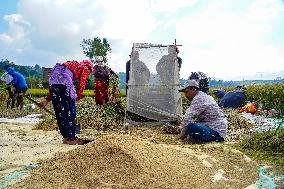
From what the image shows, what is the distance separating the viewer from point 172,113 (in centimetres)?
837

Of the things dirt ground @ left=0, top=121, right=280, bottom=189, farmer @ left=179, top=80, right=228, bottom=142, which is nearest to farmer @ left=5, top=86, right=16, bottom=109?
dirt ground @ left=0, top=121, right=280, bottom=189

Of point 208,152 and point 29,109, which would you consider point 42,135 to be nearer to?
point 208,152

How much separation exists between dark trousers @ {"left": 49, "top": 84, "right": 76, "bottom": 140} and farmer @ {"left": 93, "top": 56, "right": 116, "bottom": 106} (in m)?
4.31

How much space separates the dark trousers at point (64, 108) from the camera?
6105 mm

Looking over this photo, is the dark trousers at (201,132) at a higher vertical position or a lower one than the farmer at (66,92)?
lower

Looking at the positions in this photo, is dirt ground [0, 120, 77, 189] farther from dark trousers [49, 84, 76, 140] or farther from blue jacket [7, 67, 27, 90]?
blue jacket [7, 67, 27, 90]

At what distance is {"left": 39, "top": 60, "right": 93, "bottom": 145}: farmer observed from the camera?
6062 millimetres

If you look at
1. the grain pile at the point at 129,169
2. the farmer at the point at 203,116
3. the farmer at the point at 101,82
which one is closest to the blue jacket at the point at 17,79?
the farmer at the point at 101,82

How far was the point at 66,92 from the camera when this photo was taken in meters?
6.10

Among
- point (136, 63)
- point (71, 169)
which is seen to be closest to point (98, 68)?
point (136, 63)

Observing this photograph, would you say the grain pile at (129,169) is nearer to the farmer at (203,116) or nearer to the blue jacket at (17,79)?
the farmer at (203,116)

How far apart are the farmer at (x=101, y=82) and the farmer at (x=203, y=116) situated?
465cm

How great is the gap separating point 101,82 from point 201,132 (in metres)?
5.13

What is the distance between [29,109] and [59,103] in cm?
683
